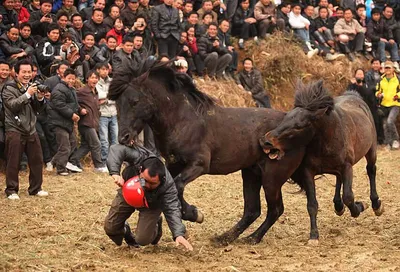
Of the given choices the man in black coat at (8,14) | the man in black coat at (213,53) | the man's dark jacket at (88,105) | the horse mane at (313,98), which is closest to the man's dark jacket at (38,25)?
the man in black coat at (8,14)

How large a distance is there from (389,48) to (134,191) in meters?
14.8

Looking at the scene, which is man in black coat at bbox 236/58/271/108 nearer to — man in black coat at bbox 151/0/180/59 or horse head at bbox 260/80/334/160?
man in black coat at bbox 151/0/180/59

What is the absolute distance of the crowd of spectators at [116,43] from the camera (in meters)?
12.6

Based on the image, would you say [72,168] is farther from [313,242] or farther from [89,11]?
[313,242]

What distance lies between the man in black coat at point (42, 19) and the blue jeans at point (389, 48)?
969cm

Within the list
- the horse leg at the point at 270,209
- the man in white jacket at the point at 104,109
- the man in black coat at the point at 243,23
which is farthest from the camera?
the man in black coat at the point at 243,23

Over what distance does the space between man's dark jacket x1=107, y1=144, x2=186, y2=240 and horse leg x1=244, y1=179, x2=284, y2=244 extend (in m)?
1.52

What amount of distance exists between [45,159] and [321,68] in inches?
336

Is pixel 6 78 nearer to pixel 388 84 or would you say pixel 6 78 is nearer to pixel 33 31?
pixel 33 31

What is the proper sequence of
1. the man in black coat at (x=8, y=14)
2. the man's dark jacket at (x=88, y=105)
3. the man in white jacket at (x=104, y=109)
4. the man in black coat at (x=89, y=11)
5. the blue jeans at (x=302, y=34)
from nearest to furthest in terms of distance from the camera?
the man's dark jacket at (x=88, y=105)
the man in white jacket at (x=104, y=109)
the man in black coat at (x=8, y=14)
the man in black coat at (x=89, y=11)
the blue jeans at (x=302, y=34)

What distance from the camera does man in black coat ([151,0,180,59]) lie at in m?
15.5

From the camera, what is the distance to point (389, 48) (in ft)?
66.9

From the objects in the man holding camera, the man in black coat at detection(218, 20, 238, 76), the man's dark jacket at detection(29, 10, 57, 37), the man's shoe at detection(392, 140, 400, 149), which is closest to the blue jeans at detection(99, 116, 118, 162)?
the man's dark jacket at detection(29, 10, 57, 37)

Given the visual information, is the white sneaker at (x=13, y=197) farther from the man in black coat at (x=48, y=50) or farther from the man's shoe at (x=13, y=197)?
the man in black coat at (x=48, y=50)
